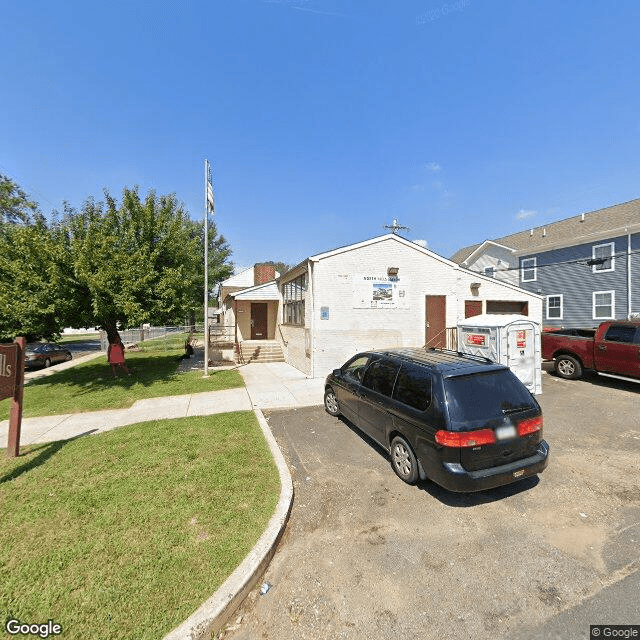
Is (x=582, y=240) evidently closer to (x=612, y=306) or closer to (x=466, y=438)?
(x=612, y=306)

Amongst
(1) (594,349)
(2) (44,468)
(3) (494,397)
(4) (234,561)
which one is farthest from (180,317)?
(1) (594,349)

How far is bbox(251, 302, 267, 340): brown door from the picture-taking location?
1947cm

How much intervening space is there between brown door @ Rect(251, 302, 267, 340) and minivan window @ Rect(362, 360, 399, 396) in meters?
14.8

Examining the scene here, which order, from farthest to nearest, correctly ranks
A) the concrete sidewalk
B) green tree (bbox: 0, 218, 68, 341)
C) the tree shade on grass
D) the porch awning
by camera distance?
the porch awning, green tree (bbox: 0, 218, 68, 341), the tree shade on grass, the concrete sidewalk

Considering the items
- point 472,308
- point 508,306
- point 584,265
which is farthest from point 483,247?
point 472,308

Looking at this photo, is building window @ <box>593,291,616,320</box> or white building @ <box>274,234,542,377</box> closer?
white building @ <box>274,234,542,377</box>

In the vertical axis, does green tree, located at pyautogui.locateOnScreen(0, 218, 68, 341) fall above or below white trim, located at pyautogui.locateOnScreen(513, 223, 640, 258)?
below

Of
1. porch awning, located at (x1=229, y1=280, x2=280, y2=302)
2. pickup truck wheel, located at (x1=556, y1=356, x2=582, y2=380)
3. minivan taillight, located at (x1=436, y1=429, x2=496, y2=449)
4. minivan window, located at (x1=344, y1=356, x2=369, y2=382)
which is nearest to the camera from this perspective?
minivan taillight, located at (x1=436, y1=429, x2=496, y2=449)

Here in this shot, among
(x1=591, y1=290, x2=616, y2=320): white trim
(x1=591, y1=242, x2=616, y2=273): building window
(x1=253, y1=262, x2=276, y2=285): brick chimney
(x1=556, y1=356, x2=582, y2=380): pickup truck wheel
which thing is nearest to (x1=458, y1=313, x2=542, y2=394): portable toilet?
(x1=556, y1=356, x2=582, y2=380): pickup truck wheel

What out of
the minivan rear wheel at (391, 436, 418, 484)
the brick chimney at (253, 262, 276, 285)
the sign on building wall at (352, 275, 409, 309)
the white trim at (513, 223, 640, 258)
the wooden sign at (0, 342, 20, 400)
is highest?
the white trim at (513, 223, 640, 258)

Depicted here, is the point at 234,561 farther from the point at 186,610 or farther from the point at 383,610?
the point at 383,610

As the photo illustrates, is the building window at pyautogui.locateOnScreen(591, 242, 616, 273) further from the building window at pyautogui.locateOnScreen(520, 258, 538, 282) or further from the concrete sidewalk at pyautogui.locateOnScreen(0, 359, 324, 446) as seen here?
the concrete sidewalk at pyautogui.locateOnScreen(0, 359, 324, 446)

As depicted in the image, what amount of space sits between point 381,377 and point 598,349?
9020 millimetres

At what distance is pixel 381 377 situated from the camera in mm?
5023
